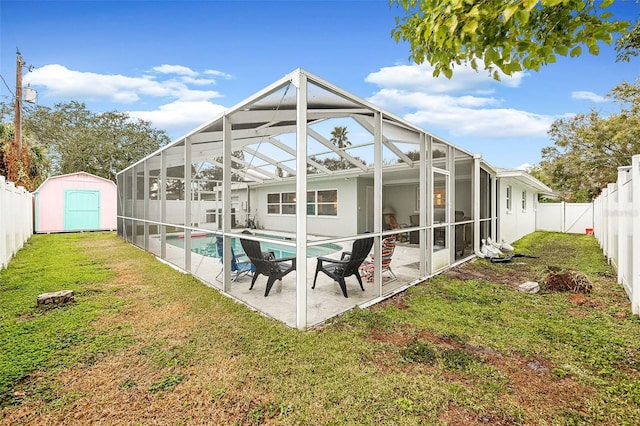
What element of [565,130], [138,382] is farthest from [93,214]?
[565,130]

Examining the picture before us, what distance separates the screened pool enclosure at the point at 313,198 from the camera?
4320 millimetres

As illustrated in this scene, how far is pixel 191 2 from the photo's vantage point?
9.43m

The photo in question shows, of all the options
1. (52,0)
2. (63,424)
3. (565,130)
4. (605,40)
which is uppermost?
(52,0)

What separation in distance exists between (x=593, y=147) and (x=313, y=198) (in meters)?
18.4

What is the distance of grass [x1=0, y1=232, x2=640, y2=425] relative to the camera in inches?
87.7

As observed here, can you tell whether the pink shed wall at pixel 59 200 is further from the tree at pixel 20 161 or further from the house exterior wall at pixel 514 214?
the house exterior wall at pixel 514 214

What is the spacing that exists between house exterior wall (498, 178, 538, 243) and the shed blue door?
61.0 feet

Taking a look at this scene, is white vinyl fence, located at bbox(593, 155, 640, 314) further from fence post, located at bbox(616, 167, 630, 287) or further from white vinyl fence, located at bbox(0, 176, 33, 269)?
white vinyl fence, located at bbox(0, 176, 33, 269)

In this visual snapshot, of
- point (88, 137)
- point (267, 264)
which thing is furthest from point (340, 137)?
point (88, 137)

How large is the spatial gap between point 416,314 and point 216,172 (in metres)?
7.22

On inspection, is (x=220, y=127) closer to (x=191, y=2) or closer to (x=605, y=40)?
(x=605, y=40)

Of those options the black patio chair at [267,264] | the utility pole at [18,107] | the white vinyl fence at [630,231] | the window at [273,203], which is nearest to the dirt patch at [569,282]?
the white vinyl fence at [630,231]

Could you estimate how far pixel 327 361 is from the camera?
2875 mm

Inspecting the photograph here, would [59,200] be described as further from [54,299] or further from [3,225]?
[54,299]
